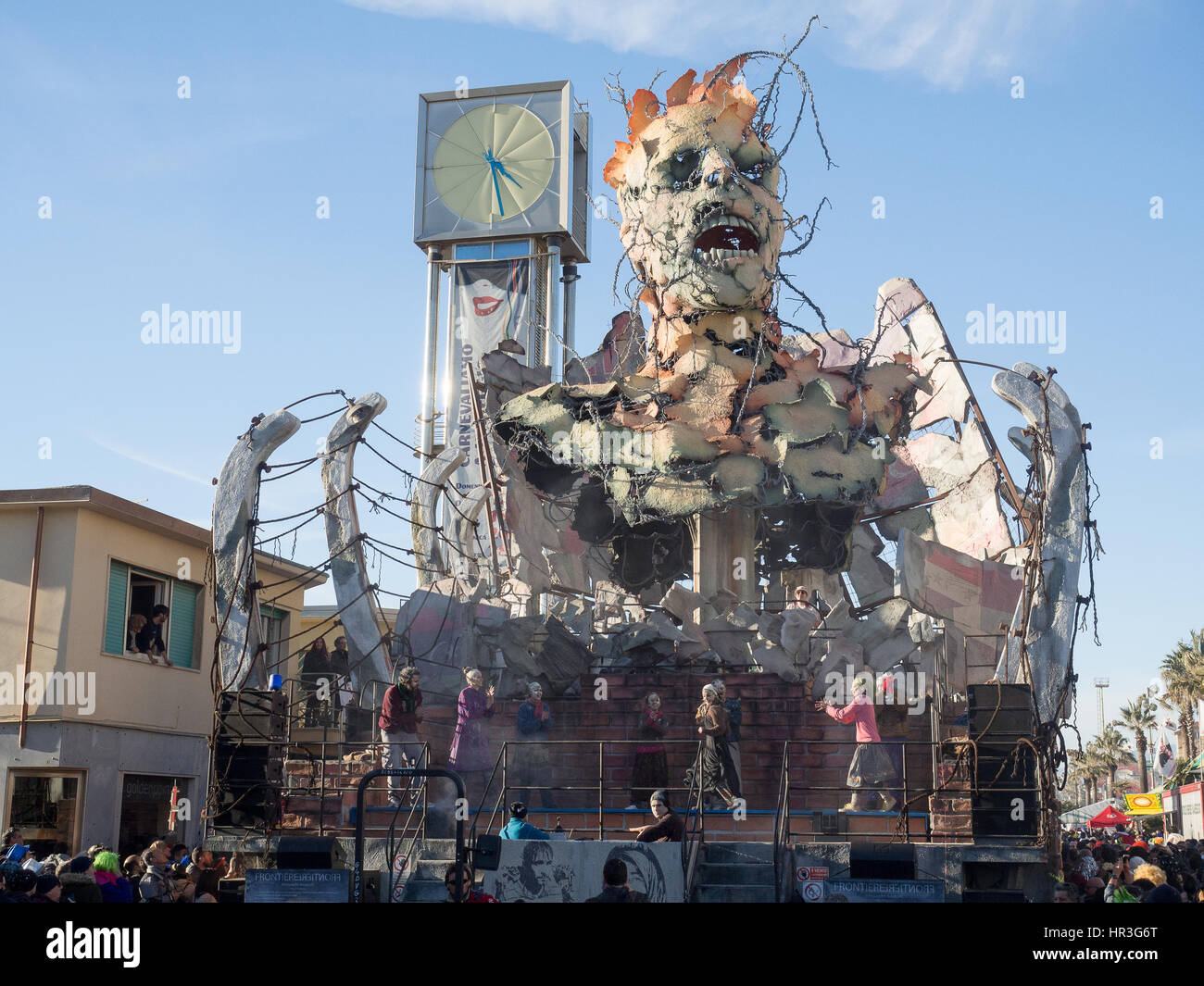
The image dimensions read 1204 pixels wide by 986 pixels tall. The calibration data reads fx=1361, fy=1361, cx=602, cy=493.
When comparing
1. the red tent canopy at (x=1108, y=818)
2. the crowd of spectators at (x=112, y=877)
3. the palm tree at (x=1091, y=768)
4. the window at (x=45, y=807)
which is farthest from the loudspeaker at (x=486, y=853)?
the palm tree at (x=1091, y=768)

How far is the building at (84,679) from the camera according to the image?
21172 mm

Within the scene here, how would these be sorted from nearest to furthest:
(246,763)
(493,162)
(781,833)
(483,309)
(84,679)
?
(781,833)
(246,763)
(84,679)
(483,309)
(493,162)

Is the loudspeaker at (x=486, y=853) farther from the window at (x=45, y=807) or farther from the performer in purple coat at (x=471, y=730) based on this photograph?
the window at (x=45, y=807)

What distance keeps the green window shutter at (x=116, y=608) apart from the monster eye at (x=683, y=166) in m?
11.3

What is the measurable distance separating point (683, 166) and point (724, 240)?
125cm

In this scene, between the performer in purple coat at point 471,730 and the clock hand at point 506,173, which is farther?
the clock hand at point 506,173

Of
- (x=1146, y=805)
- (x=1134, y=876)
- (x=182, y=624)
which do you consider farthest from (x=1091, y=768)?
(x=1134, y=876)

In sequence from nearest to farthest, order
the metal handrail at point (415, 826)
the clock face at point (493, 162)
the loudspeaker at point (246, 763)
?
the metal handrail at point (415, 826) < the loudspeaker at point (246, 763) < the clock face at point (493, 162)

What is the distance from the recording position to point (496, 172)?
47.5 m

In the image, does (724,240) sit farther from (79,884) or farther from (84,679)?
(79,884)

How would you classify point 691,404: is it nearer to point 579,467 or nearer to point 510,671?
point 579,467

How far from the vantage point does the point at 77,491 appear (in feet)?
71.4
